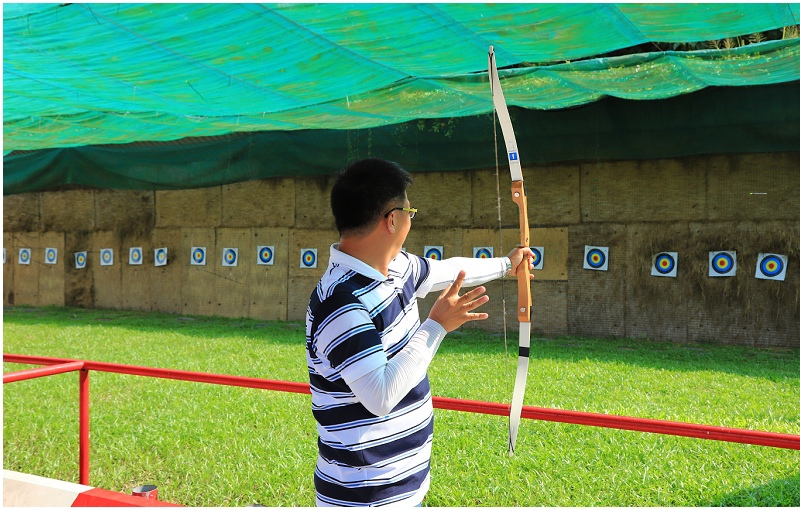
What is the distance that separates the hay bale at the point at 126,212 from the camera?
8.60 meters

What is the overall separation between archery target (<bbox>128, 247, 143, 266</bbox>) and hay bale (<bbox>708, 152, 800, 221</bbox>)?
660cm

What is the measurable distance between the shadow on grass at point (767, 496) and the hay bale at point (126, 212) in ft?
24.8

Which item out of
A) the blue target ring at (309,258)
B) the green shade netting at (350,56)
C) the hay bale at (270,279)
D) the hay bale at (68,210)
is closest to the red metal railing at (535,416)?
the green shade netting at (350,56)

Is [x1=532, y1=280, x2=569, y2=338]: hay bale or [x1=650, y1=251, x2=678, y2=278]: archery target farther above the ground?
[x1=650, y1=251, x2=678, y2=278]: archery target

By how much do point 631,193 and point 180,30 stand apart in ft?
14.5

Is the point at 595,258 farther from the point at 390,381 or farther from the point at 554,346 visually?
the point at 390,381

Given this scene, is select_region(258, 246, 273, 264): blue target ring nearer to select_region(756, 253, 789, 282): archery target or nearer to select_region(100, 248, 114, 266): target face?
select_region(100, 248, 114, 266): target face

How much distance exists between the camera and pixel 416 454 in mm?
1231

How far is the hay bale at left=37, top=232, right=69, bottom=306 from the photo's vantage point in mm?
9227

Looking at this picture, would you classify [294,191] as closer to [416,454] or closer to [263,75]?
[263,75]

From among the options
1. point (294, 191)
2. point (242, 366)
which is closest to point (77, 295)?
point (294, 191)

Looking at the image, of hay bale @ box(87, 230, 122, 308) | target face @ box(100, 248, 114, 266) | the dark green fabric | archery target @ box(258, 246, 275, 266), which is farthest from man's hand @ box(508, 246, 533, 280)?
target face @ box(100, 248, 114, 266)

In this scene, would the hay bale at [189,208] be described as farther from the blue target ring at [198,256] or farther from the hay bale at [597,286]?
the hay bale at [597,286]

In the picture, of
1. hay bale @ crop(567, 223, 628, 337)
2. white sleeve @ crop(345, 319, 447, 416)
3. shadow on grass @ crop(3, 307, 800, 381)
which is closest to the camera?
white sleeve @ crop(345, 319, 447, 416)
